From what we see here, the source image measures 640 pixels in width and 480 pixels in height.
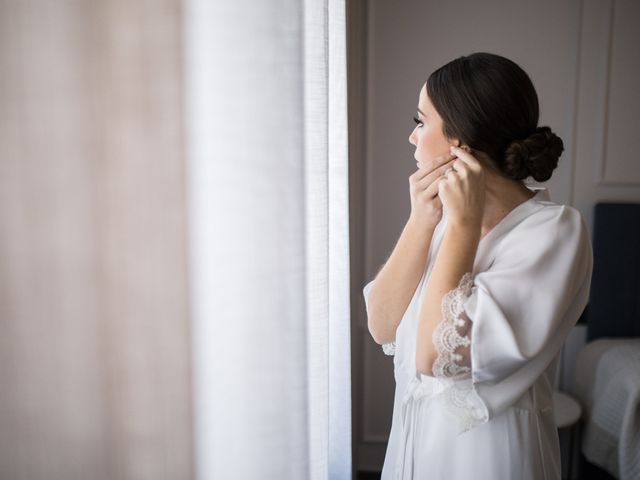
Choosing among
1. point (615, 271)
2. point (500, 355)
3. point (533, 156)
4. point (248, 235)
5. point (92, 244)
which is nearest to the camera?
point (92, 244)

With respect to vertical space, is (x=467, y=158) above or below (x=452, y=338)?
above

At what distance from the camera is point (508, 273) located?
2.52 ft

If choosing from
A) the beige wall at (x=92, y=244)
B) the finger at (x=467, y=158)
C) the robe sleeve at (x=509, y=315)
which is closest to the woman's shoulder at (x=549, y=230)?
the robe sleeve at (x=509, y=315)

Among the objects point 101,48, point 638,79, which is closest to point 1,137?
point 101,48

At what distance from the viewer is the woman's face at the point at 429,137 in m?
0.88

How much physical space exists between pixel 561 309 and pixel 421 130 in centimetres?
37

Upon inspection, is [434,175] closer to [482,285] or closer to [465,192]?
[465,192]

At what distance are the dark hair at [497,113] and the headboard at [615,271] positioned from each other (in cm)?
178

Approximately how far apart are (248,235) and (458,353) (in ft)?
1.39

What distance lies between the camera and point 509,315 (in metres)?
0.76

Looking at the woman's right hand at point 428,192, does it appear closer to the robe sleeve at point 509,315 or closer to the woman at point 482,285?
the woman at point 482,285

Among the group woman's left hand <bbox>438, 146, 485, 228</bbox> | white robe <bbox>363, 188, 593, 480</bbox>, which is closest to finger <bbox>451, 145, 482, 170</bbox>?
woman's left hand <bbox>438, 146, 485, 228</bbox>

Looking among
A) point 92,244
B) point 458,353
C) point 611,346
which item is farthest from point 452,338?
point 611,346

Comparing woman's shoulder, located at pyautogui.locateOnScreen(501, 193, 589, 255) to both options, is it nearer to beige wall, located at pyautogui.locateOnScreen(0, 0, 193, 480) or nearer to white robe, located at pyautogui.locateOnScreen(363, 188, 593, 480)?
white robe, located at pyautogui.locateOnScreen(363, 188, 593, 480)
